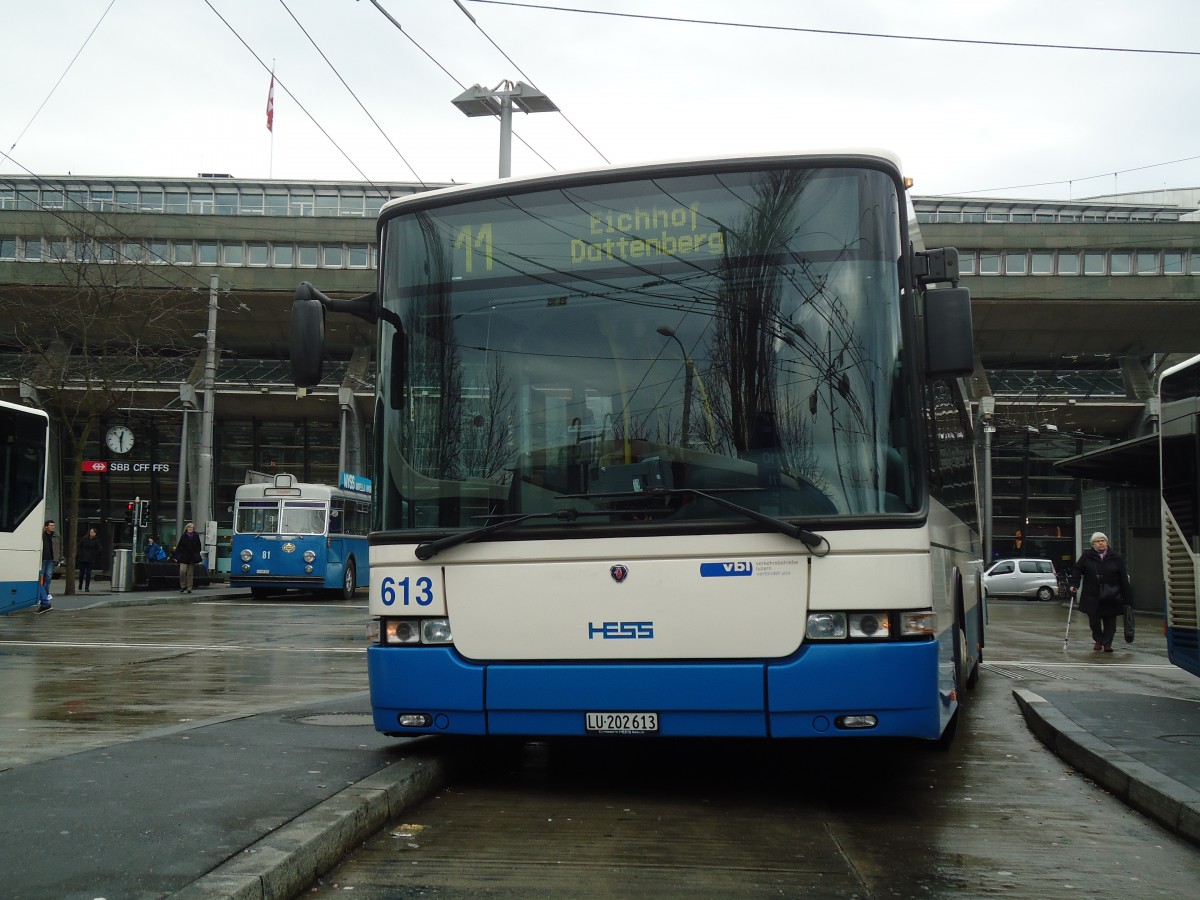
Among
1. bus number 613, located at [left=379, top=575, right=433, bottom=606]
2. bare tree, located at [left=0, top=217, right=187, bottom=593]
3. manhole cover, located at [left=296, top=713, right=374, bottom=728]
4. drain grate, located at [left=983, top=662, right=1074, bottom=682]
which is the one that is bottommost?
drain grate, located at [left=983, top=662, right=1074, bottom=682]

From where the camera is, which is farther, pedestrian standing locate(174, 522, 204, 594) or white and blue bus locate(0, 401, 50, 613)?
pedestrian standing locate(174, 522, 204, 594)

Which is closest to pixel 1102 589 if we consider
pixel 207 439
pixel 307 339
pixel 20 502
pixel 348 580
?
pixel 20 502

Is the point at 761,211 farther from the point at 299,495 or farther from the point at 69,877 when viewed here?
the point at 299,495

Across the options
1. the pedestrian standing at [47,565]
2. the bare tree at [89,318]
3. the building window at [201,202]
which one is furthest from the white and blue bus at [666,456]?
the building window at [201,202]

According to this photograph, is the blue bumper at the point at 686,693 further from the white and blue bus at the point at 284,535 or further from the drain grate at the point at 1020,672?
the white and blue bus at the point at 284,535

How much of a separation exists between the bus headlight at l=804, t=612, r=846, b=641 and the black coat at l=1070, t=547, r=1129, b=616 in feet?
47.2

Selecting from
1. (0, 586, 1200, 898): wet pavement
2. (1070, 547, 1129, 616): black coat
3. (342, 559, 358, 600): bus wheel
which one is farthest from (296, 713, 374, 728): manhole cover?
(342, 559, 358, 600): bus wheel

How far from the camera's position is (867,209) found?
6.39 m

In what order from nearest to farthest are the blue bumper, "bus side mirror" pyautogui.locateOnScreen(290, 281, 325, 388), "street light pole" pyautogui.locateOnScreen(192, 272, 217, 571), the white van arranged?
the blue bumper
"bus side mirror" pyautogui.locateOnScreen(290, 281, 325, 388)
"street light pole" pyautogui.locateOnScreen(192, 272, 217, 571)
the white van

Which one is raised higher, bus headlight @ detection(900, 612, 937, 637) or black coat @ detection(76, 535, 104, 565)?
black coat @ detection(76, 535, 104, 565)

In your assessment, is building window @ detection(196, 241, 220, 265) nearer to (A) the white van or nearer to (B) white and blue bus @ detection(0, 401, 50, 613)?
(A) the white van

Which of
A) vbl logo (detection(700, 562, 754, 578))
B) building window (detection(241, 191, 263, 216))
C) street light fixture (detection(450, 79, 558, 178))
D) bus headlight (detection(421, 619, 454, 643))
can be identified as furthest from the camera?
building window (detection(241, 191, 263, 216))

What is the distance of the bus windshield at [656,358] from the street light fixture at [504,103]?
438 inches

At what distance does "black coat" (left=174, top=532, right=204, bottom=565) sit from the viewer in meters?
33.7
